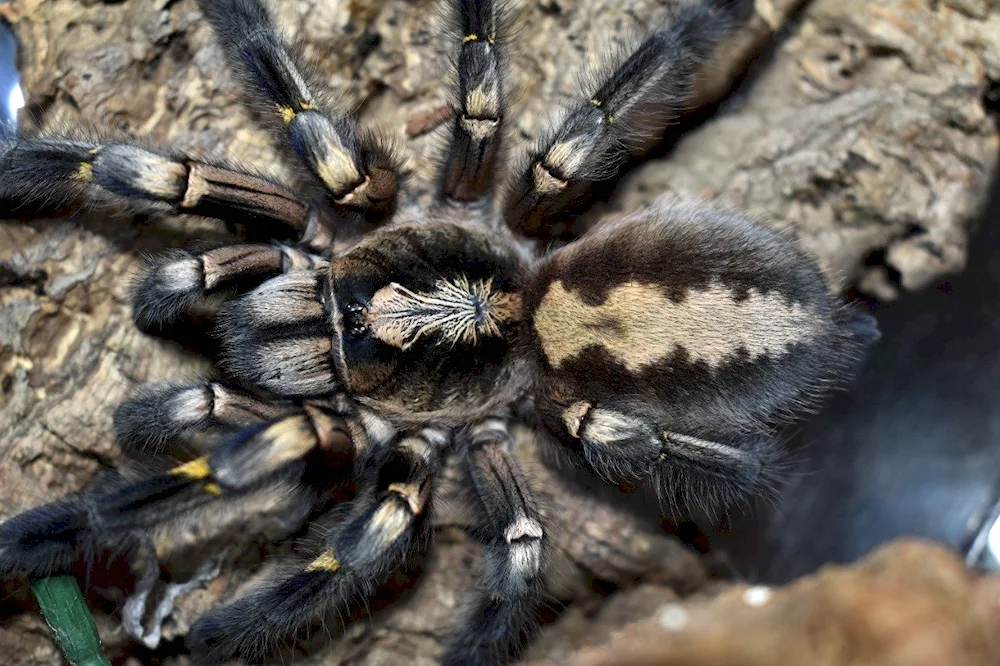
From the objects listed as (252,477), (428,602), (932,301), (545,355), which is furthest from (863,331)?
(252,477)

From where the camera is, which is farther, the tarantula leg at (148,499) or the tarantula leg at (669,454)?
the tarantula leg at (669,454)

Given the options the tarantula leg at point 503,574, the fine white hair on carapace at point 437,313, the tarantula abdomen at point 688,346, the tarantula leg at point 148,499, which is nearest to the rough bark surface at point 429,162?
the tarantula leg at point 503,574

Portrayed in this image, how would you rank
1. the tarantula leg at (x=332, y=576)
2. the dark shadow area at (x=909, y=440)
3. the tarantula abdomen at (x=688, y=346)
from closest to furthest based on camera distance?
1. the tarantula leg at (x=332, y=576)
2. the tarantula abdomen at (x=688, y=346)
3. the dark shadow area at (x=909, y=440)

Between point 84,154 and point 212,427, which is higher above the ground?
point 84,154

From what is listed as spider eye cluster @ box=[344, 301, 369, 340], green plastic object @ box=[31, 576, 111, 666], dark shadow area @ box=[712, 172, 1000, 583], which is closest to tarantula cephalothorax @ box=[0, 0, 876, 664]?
spider eye cluster @ box=[344, 301, 369, 340]

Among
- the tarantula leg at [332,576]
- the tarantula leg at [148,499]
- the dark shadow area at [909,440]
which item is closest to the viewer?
the tarantula leg at [148,499]

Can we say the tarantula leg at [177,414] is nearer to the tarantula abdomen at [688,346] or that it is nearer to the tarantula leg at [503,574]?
the tarantula leg at [503,574]

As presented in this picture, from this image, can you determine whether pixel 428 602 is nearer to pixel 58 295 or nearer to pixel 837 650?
pixel 58 295
